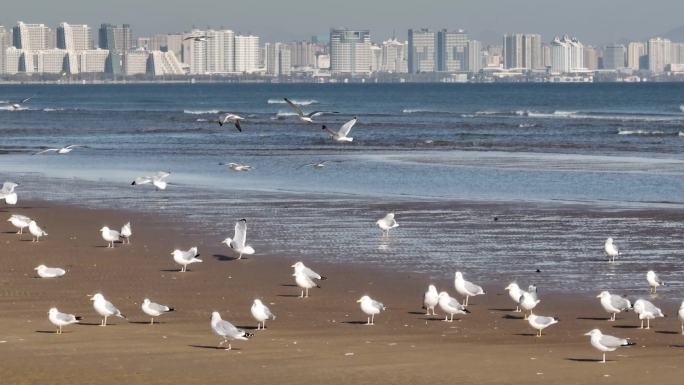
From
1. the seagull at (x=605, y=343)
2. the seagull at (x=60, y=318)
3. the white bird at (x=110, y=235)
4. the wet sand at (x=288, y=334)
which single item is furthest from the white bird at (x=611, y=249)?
the seagull at (x=60, y=318)

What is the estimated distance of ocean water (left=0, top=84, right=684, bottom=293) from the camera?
17641 mm

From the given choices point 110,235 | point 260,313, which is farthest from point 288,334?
point 110,235

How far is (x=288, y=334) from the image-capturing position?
1232 cm

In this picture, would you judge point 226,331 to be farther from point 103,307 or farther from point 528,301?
point 528,301

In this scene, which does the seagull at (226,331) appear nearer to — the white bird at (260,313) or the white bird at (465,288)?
the white bird at (260,313)

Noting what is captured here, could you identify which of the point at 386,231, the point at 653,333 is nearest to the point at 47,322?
the point at 653,333

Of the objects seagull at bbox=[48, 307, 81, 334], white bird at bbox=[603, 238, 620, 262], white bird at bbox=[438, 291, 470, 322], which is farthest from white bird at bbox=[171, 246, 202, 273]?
white bird at bbox=[603, 238, 620, 262]

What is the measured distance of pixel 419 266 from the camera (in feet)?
54.6

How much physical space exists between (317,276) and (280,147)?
30956 mm

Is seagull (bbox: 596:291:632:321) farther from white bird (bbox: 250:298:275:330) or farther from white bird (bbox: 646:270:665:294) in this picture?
white bird (bbox: 250:298:275:330)

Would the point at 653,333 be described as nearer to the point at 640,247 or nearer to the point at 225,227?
the point at 640,247

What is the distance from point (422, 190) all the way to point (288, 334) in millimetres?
15835

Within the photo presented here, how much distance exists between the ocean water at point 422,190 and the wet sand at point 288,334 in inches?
57.6

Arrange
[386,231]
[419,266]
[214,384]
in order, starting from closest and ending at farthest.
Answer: [214,384]
[419,266]
[386,231]
